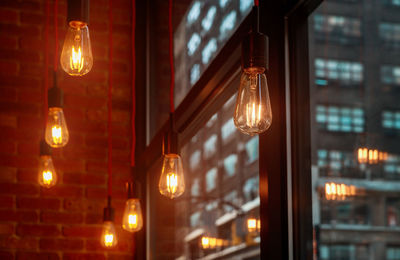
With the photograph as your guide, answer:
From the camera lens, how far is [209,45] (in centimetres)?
248

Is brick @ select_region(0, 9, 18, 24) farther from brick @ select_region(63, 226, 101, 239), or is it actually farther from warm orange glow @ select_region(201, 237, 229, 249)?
warm orange glow @ select_region(201, 237, 229, 249)

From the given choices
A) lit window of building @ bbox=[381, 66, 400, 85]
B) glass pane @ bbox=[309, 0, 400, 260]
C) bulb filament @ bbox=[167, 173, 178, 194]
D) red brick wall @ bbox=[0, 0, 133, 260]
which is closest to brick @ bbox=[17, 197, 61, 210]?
red brick wall @ bbox=[0, 0, 133, 260]

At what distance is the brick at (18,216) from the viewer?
3.30 m

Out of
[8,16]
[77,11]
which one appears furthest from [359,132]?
[8,16]

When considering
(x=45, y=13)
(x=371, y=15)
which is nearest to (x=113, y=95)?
(x=45, y=13)

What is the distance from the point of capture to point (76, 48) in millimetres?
1409

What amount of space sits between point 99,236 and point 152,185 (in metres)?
0.38

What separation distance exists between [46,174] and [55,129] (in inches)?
19.1

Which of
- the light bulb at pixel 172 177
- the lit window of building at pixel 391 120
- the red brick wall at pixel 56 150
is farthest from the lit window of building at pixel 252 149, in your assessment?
the red brick wall at pixel 56 150

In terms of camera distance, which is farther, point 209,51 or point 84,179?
point 84,179

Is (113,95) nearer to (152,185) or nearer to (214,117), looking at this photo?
(152,185)

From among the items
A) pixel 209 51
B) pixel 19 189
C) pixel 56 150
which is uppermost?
pixel 209 51

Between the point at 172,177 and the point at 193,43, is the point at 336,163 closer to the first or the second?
the point at 172,177

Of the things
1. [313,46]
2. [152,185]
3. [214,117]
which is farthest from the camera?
[152,185]
